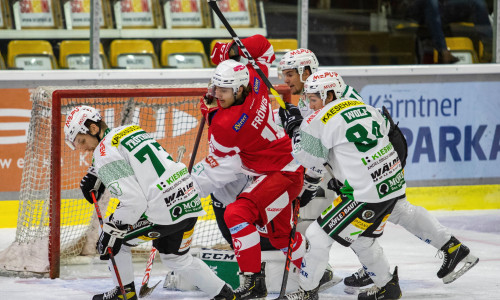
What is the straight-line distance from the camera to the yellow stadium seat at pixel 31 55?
20.9 ft

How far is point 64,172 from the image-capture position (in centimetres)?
577

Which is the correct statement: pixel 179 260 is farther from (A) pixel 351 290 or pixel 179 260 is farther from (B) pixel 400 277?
(B) pixel 400 277

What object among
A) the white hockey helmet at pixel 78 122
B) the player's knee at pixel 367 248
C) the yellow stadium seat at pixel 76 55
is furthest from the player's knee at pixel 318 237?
the yellow stadium seat at pixel 76 55

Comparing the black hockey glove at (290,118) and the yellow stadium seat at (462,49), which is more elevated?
the black hockey glove at (290,118)

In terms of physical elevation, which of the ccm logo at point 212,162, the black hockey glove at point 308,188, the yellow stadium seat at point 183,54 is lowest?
→ the black hockey glove at point 308,188


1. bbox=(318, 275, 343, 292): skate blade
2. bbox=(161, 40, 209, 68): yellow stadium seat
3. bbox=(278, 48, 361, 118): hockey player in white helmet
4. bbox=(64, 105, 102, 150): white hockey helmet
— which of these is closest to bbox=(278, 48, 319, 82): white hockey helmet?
bbox=(278, 48, 361, 118): hockey player in white helmet

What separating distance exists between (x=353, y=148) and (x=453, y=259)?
0.92m

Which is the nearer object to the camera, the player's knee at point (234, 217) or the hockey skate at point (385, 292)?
the player's knee at point (234, 217)

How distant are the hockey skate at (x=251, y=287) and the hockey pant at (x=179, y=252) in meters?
0.13

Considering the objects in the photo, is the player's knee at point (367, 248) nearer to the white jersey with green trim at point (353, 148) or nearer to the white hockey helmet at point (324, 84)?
the white jersey with green trim at point (353, 148)

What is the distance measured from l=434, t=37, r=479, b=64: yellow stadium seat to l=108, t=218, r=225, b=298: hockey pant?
12.5ft

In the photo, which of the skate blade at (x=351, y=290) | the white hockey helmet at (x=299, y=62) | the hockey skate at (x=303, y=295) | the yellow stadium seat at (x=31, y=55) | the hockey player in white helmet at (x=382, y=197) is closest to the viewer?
the hockey player in white helmet at (x=382, y=197)

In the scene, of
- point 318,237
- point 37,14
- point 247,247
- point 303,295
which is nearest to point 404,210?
point 318,237

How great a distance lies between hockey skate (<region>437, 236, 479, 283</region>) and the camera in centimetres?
463
